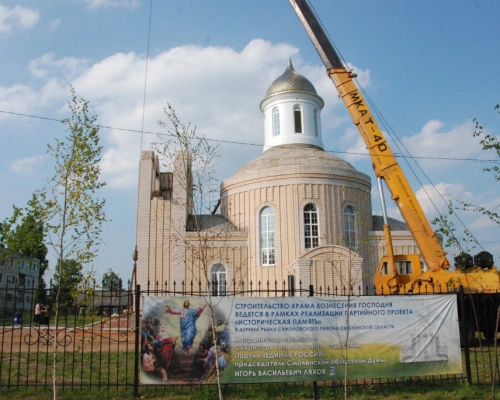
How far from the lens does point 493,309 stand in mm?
13680

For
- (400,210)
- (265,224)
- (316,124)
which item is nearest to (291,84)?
(316,124)

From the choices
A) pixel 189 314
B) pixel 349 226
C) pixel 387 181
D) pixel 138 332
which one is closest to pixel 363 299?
pixel 189 314

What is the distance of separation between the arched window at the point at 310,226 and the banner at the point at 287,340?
15225mm

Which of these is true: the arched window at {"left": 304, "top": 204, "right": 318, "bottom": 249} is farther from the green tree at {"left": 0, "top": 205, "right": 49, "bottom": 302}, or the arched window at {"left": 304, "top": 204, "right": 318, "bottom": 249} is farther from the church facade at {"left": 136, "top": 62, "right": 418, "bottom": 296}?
the green tree at {"left": 0, "top": 205, "right": 49, "bottom": 302}

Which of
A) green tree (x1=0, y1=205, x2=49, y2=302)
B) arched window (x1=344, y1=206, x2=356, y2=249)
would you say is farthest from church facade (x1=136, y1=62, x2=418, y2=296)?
green tree (x1=0, y1=205, x2=49, y2=302)

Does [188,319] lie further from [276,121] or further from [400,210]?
[276,121]

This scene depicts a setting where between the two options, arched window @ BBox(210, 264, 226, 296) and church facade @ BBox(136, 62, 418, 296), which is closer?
church facade @ BBox(136, 62, 418, 296)

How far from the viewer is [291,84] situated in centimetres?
2944

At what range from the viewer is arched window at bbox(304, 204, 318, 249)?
2430 centimetres

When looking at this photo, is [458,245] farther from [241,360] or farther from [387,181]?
[387,181]

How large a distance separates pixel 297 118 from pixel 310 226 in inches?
317

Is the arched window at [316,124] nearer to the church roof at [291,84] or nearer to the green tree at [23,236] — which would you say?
the church roof at [291,84]

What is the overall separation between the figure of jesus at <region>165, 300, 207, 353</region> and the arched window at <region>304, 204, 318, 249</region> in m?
16.2

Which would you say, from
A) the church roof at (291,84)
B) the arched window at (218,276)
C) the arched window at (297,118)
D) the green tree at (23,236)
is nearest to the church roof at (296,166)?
the arched window at (297,118)
